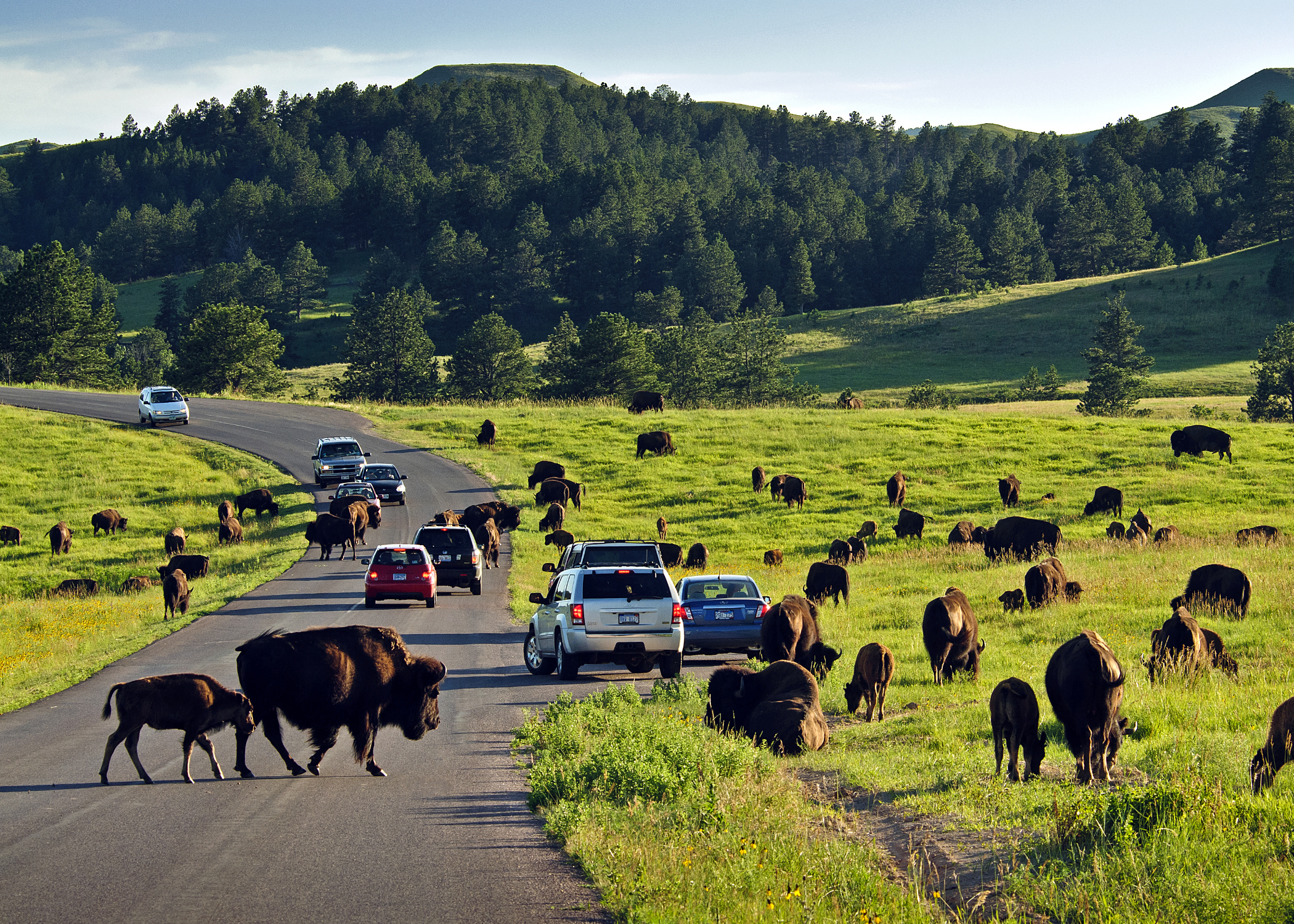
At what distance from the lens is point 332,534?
119ft

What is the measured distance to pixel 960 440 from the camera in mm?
54219

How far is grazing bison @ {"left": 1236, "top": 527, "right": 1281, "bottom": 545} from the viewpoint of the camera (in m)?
29.8

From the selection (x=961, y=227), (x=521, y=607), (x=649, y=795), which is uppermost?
(x=961, y=227)

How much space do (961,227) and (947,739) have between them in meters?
141

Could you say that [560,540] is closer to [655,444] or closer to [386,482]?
[386,482]

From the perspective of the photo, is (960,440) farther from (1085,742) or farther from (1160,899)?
(1160,899)

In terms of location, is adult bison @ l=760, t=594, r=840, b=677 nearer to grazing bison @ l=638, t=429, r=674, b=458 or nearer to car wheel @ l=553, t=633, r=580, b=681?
car wheel @ l=553, t=633, r=580, b=681

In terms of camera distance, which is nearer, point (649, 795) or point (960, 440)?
point (649, 795)

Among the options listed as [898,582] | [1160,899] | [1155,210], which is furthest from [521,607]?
[1155,210]

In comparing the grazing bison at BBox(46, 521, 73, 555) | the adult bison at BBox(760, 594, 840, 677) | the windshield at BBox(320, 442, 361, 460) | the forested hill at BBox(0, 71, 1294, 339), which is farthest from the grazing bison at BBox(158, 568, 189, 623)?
the forested hill at BBox(0, 71, 1294, 339)

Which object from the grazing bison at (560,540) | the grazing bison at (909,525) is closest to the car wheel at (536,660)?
the grazing bison at (560,540)

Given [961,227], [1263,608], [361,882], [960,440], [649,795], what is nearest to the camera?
[361,882]

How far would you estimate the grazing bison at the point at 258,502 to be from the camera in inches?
1781

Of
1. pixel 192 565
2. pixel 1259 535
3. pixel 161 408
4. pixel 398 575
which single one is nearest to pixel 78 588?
pixel 192 565
